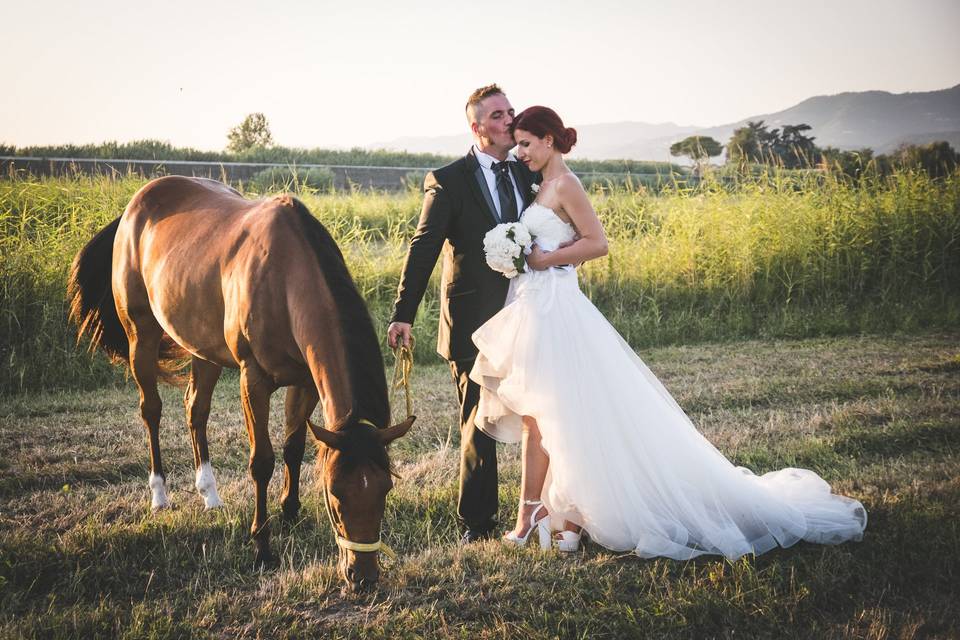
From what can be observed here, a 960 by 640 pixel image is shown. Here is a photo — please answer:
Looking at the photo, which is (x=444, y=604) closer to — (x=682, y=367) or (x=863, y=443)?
(x=863, y=443)

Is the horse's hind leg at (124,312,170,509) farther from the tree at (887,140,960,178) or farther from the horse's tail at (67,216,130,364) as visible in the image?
the tree at (887,140,960,178)

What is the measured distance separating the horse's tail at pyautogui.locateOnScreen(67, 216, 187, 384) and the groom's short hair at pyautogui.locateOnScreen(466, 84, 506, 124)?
10.4 feet

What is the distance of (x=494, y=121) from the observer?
410 centimetres

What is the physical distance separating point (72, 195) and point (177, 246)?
7.36 m

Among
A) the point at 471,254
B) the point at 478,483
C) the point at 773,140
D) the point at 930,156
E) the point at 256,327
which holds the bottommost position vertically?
the point at 478,483

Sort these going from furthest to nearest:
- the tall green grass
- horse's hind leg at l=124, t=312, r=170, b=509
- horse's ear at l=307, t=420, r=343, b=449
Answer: the tall green grass
horse's hind leg at l=124, t=312, r=170, b=509
horse's ear at l=307, t=420, r=343, b=449

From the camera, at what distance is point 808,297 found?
10297 mm

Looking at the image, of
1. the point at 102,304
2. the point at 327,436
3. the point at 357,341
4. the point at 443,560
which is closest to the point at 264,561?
the point at 443,560

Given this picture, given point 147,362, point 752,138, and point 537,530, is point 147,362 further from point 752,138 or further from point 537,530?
point 752,138

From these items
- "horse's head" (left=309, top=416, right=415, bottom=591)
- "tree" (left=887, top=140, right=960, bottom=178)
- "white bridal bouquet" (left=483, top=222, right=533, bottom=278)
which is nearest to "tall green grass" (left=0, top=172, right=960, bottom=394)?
"tree" (left=887, top=140, right=960, bottom=178)

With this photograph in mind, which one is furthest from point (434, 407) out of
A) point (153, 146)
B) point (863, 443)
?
point (153, 146)

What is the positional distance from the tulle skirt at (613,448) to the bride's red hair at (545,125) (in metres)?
0.75

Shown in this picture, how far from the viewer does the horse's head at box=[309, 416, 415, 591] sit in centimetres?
303

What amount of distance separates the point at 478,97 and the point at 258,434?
2321 mm
